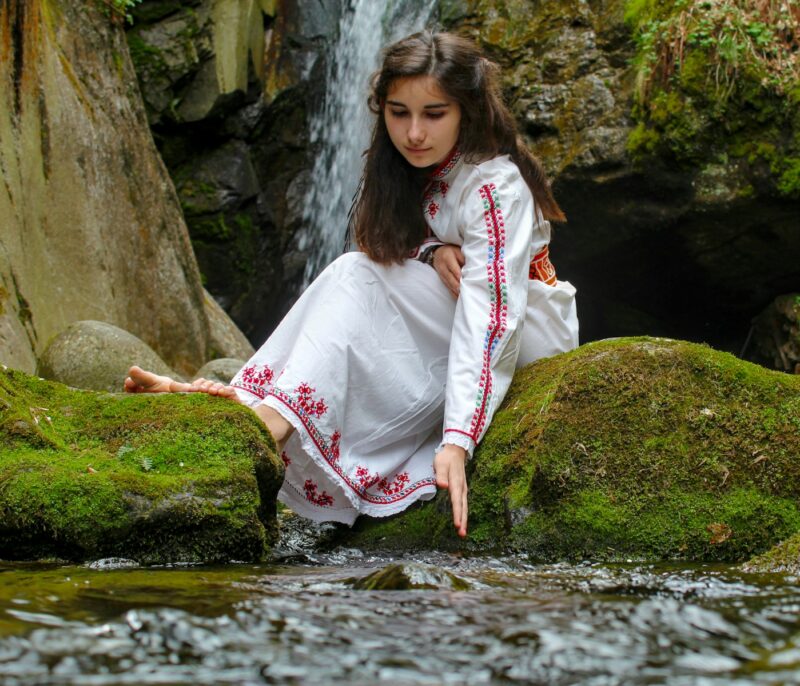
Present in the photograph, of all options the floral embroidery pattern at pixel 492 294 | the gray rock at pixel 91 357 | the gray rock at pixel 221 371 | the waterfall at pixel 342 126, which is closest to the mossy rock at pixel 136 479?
the floral embroidery pattern at pixel 492 294

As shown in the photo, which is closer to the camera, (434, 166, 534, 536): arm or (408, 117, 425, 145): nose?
(434, 166, 534, 536): arm

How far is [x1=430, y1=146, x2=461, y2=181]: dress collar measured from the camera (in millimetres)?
3484

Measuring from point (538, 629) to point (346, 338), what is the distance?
5.77 feet

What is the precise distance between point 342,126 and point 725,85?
13.4ft

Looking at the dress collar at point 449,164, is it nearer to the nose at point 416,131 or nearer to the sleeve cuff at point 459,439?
the nose at point 416,131

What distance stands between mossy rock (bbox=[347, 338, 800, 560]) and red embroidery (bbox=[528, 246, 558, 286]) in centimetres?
53

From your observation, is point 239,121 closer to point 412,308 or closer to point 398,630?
point 412,308

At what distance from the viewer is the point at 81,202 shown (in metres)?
5.90

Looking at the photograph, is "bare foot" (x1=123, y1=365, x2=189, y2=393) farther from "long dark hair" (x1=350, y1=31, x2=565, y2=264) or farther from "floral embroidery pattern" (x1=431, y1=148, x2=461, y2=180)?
"floral embroidery pattern" (x1=431, y1=148, x2=461, y2=180)

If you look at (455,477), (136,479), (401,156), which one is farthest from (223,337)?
(136,479)

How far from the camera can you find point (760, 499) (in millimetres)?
2793

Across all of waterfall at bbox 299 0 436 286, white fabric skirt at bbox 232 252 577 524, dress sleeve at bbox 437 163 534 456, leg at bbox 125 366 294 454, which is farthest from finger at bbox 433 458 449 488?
waterfall at bbox 299 0 436 286

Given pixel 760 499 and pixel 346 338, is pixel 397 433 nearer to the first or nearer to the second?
pixel 346 338

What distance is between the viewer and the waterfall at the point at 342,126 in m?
9.70
